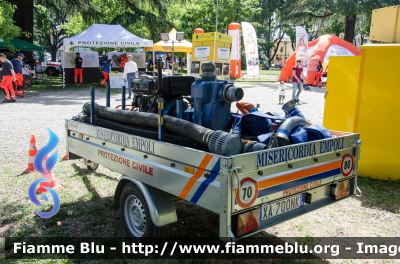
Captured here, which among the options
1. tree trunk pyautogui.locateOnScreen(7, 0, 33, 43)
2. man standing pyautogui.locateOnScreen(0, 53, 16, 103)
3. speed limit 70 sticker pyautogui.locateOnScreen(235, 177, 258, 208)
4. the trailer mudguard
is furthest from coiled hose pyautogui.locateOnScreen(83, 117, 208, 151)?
tree trunk pyautogui.locateOnScreen(7, 0, 33, 43)

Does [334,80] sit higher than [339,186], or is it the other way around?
[334,80]

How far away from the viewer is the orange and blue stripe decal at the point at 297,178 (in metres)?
3.04

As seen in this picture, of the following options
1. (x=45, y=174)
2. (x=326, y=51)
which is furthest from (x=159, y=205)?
(x=326, y=51)

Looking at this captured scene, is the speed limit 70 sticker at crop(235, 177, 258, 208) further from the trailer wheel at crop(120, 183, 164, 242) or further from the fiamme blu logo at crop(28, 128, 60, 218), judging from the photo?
the fiamme blu logo at crop(28, 128, 60, 218)

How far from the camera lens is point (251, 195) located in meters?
2.91

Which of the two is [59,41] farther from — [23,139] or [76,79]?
[23,139]

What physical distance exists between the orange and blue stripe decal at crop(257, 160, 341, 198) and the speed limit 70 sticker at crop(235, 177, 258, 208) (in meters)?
0.07

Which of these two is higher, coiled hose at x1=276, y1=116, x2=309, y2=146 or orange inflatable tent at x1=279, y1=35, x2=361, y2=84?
orange inflatable tent at x1=279, y1=35, x2=361, y2=84

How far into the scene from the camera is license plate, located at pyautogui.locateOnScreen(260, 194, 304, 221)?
3080 millimetres

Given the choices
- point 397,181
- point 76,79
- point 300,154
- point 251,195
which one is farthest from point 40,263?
point 76,79

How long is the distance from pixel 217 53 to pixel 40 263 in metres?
15.8

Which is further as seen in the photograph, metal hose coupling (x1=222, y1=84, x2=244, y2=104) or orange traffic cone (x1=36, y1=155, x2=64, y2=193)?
orange traffic cone (x1=36, y1=155, x2=64, y2=193)

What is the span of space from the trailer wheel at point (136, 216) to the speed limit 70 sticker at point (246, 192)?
3.33ft

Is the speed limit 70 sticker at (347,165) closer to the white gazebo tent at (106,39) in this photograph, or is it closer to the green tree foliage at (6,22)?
the green tree foliage at (6,22)
